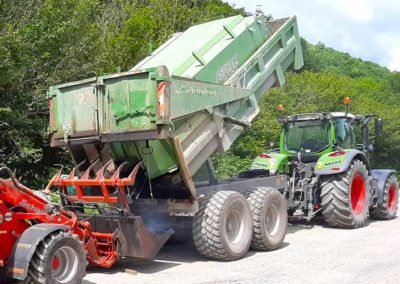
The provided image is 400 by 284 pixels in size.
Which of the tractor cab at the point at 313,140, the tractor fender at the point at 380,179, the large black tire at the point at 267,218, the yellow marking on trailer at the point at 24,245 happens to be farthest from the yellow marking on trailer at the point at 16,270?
the tractor fender at the point at 380,179

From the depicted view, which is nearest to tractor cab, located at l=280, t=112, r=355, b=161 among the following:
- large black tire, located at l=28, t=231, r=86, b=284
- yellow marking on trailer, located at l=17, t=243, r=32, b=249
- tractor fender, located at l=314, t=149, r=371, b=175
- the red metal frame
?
tractor fender, located at l=314, t=149, r=371, b=175

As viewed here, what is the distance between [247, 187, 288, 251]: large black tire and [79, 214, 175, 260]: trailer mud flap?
1.69 m

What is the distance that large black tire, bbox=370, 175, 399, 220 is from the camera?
11.8 meters

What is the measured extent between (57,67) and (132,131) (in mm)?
6224

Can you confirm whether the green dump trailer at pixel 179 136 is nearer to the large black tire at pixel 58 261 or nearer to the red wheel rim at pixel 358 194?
the large black tire at pixel 58 261

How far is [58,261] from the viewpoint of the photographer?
19.2 ft

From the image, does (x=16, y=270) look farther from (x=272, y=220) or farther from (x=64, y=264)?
(x=272, y=220)

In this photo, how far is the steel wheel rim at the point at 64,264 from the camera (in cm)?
578

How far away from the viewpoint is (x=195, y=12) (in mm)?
22469

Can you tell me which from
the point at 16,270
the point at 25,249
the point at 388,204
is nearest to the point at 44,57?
the point at 25,249

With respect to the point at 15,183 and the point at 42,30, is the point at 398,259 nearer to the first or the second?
the point at 15,183

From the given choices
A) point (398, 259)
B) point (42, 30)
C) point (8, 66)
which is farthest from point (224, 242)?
point (42, 30)

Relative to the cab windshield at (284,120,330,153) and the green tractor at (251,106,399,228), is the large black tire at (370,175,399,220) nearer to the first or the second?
the green tractor at (251,106,399,228)

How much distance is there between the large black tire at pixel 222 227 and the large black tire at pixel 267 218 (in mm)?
299
